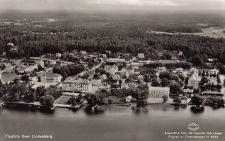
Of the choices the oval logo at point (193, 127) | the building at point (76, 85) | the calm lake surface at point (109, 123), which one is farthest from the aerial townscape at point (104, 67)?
the oval logo at point (193, 127)

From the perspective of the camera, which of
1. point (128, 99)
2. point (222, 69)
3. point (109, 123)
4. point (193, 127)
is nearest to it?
point (193, 127)

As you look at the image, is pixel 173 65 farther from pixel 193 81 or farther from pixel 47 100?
pixel 47 100

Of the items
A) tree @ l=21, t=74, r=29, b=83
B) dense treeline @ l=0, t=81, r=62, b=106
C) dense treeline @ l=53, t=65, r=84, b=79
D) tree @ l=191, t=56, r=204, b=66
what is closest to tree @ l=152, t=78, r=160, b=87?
tree @ l=191, t=56, r=204, b=66

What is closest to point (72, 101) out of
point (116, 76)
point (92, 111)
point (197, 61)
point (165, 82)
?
point (92, 111)

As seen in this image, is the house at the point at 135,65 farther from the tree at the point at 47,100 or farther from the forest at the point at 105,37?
the tree at the point at 47,100

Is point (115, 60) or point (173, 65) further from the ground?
point (115, 60)

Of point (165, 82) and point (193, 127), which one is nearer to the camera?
point (193, 127)
